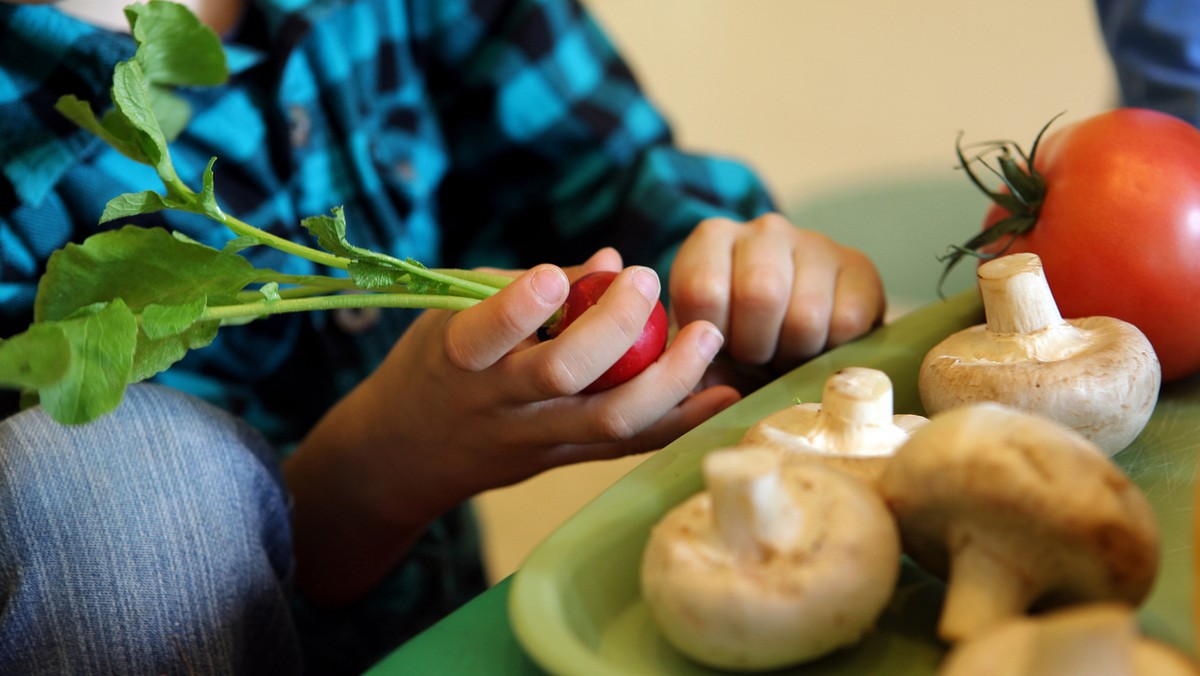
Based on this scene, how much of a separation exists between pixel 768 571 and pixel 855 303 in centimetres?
31

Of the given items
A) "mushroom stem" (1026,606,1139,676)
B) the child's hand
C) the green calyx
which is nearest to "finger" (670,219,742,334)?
the child's hand

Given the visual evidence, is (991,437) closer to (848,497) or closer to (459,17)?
(848,497)

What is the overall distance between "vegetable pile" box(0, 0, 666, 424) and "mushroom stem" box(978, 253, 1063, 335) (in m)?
0.16

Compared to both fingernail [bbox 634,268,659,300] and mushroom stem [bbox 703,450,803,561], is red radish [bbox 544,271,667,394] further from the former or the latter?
mushroom stem [bbox 703,450,803,561]

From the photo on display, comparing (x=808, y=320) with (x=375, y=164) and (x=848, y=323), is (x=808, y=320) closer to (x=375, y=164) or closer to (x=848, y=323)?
(x=848, y=323)

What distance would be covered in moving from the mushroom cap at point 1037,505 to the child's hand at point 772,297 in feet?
0.84

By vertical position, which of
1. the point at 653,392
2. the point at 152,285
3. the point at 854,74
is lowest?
the point at 854,74

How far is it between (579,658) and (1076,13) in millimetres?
1236

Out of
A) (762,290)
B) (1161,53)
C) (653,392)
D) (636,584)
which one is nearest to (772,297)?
(762,290)

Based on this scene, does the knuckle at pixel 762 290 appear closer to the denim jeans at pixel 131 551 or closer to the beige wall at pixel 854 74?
the denim jeans at pixel 131 551

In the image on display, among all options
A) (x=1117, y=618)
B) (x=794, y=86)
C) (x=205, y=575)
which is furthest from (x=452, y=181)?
(x=1117, y=618)

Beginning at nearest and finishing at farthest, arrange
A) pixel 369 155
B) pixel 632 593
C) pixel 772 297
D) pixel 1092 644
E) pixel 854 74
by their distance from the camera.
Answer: pixel 1092 644, pixel 632 593, pixel 772 297, pixel 369 155, pixel 854 74

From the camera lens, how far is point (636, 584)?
0.34m

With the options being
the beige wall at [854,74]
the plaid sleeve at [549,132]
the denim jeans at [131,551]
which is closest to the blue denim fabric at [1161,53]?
the beige wall at [854,74]
